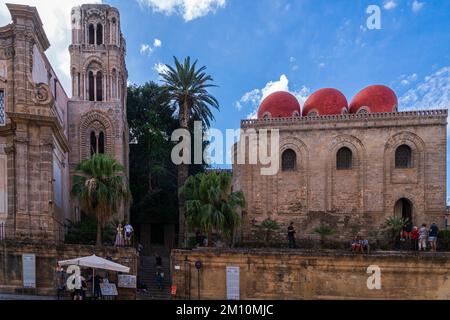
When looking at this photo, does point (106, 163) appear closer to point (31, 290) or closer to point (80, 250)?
point (80, 250)

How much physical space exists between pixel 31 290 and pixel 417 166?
25859mm

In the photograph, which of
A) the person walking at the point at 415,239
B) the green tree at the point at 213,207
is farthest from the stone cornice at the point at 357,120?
the green tree at the point at 213,207

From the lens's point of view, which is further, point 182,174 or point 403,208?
point 182,174

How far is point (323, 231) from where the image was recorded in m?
31.0

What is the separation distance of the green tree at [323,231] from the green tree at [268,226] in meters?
2.80

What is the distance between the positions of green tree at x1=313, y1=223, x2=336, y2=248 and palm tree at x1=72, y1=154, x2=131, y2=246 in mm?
14004

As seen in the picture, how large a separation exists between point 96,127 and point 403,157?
74.7 feet

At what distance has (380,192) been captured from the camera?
1291 inches

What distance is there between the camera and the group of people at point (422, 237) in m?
24.0

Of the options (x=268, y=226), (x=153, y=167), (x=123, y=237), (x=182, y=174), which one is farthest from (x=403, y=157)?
(x=123, y=237)

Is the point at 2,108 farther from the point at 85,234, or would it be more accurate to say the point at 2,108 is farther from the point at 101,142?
the point at 101,142

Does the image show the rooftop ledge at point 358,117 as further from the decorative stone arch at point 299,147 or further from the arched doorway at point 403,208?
the arched doorway at point 403,208

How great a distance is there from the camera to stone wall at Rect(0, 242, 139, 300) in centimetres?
2033
